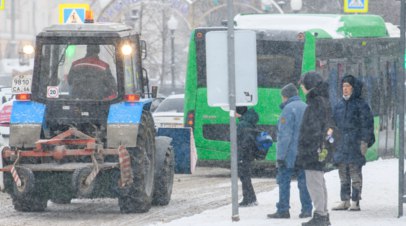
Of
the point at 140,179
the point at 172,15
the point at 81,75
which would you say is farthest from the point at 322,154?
the point at 172,15

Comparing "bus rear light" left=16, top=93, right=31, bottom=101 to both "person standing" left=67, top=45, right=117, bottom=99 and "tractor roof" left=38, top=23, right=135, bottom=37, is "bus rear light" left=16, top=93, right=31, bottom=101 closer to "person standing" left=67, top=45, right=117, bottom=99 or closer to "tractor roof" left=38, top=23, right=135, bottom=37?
"person standing" left=67, top=45, right=117, bottom=99

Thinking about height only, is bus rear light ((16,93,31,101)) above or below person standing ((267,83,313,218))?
above

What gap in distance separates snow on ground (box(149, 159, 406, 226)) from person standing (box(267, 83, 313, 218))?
0.18 meters

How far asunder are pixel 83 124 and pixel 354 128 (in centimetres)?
342

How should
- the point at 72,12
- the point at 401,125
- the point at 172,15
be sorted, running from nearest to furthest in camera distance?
the point at 401,125 < the point at 72,12 < the point at 172,15

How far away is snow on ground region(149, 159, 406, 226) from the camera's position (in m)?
14.0

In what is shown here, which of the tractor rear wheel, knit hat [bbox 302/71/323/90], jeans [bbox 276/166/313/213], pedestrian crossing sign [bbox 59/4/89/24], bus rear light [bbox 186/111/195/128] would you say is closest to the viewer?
knit hat [bbox 302/71/323/90]

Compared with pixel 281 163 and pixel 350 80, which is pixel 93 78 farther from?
pixel 350 80

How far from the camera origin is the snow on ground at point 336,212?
45.8 feet

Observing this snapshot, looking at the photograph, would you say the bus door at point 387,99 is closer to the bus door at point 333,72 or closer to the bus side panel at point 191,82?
the bus door at point 333,72

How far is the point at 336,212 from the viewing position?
1548 centimetres

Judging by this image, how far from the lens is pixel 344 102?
15.5 m

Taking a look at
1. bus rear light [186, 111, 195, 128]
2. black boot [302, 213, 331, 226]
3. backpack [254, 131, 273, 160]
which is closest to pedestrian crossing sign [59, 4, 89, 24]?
bus rear light [186, 111, 195, 128]

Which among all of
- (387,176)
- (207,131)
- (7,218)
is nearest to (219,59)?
(7,218)
